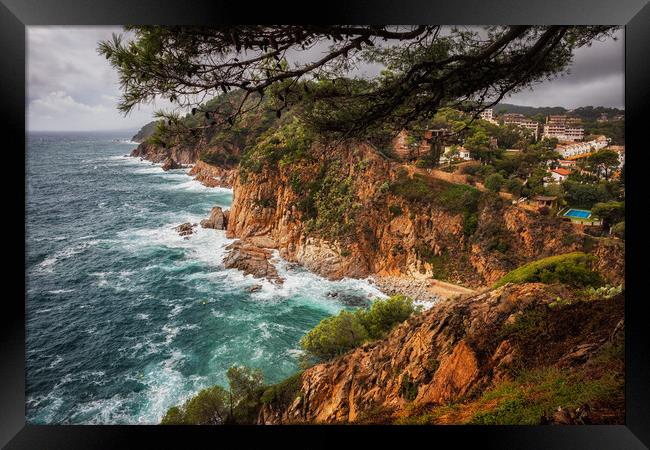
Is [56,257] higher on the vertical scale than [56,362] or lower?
higher

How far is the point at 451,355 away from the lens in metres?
3.42

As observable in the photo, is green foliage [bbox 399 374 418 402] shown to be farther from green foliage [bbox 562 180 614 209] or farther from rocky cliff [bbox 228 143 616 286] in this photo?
green foliage [bbox 562 180 614 209]

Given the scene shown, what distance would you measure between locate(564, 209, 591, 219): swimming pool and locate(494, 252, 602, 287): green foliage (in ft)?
2.28

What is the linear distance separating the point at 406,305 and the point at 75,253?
4268 mm

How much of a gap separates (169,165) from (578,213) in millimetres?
5117

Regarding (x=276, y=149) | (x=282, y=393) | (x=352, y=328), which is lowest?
(x=282, y=393)

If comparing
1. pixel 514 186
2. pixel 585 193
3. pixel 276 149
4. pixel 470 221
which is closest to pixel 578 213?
pixel 585 193

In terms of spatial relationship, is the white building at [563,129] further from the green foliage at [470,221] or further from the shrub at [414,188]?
the shrub at [414,188]

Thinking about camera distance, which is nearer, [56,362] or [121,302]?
[56,362]

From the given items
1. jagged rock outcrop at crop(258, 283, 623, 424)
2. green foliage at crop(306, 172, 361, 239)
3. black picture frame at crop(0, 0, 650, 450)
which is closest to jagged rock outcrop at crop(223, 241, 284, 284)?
green foliage at crop(306, 172, 361, 239)

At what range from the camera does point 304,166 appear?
5223 millimetres

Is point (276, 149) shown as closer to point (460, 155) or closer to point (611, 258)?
point (460, 155)
